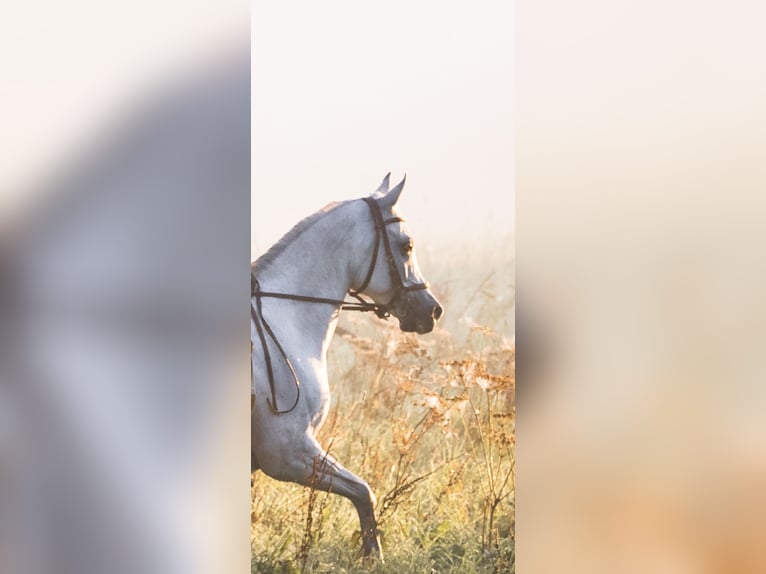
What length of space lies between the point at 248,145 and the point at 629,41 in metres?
1.24

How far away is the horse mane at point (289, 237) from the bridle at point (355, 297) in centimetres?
5

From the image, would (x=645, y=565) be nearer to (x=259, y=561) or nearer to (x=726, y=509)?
(x=726, y=509)

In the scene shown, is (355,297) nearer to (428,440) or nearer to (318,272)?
(318,272)

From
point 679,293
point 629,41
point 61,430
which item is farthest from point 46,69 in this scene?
point 679,293

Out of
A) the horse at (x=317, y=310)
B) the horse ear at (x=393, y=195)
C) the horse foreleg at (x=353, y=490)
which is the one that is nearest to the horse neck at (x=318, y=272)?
the horse at (x=317, y=310)

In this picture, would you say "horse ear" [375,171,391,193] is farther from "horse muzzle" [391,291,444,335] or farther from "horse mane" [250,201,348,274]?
"horse muzzle" [391,291,444,335]

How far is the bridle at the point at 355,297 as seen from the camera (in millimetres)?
2393

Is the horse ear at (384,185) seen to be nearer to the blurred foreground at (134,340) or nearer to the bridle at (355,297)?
the bridle at (355,297)

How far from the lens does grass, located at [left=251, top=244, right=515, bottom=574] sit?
2.43 m

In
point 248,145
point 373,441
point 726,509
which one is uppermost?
point 248,145

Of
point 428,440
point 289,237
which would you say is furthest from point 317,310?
point 428,440

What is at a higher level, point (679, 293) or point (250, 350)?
point (679, 293)

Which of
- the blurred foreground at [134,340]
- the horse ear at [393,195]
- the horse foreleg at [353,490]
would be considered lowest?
Answer: the horse foreleg at [353,490]

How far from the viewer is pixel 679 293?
2.39m
